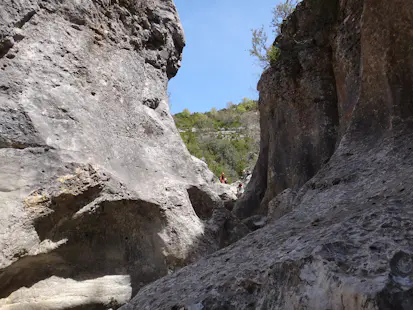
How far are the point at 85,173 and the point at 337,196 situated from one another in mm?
2114

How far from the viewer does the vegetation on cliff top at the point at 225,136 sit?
25.2 metres

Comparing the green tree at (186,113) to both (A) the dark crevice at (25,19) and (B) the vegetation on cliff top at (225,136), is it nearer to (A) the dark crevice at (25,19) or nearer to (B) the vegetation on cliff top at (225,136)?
(B) the vegetation on cliff top at (225,136)

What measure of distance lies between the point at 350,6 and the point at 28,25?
151 inches

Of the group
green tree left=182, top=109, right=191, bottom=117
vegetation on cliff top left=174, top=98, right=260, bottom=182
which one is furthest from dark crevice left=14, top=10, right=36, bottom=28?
green tree left=182, top=109, right=191, bottom=117

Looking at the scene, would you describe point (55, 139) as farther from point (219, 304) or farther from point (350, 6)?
point (350, 6)

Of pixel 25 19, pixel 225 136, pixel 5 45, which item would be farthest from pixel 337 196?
pixel 225 136

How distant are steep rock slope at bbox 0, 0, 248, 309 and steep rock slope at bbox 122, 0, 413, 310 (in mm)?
1199

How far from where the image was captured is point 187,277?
226 centimetres

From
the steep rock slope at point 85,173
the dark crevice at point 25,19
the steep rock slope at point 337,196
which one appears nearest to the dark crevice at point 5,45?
the steep rock slope at point 85,173

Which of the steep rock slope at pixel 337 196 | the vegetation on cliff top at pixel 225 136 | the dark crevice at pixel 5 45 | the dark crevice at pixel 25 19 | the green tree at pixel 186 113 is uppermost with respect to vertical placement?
the green tree at pixel 186 113

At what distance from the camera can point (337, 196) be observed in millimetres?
2797

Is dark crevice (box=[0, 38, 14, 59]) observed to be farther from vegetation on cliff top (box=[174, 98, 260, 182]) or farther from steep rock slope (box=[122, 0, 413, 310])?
vegetation on cliff top (box=[174, 98, 260, 182])

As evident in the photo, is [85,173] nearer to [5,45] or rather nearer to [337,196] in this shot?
[5,45]

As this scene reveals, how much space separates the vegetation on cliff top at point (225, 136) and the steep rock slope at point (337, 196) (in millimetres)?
14866
